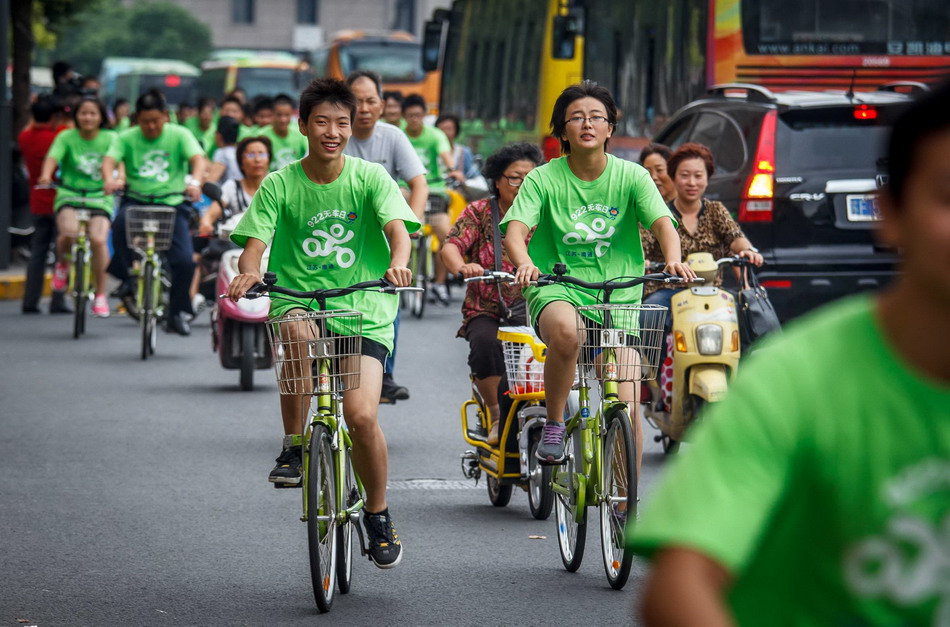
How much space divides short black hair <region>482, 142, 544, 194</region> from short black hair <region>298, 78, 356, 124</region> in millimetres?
1511

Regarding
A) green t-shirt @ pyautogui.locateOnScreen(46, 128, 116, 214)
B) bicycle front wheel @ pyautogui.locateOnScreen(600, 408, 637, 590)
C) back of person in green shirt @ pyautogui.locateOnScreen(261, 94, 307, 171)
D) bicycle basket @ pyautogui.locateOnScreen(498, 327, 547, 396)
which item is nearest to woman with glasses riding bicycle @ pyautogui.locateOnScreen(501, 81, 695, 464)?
bicycle front wheel @ pyautogui.locateOnScreen(600, 408, 637, 590)

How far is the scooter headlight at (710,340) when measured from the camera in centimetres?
819

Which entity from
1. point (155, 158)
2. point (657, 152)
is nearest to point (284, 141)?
point (155, 158)

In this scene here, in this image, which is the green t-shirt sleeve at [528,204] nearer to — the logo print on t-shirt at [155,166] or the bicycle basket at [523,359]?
the bicycle basket at [523,359]

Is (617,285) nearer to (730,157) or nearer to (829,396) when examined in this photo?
(829,396)

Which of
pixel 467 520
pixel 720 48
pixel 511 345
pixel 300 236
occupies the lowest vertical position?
pixel 467 520

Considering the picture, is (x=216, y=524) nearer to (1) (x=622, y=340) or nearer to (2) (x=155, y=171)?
(1) (x=622, y=340)

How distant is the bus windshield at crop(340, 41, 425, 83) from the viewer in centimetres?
3672

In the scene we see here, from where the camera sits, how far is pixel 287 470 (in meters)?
5.94

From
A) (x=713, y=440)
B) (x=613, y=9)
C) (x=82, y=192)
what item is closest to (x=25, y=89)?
(x=613, y=9)

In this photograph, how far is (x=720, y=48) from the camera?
15.9m

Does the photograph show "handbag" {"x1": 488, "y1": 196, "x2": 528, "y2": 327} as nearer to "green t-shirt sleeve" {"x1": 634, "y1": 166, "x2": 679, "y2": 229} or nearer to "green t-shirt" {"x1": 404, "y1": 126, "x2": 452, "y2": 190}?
"green t-shirt sleeve" {"x1": 634, "y1": 166, "x2": 679, "y2": 229}

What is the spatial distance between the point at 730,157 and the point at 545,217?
4.90m

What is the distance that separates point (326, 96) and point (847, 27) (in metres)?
10.8
